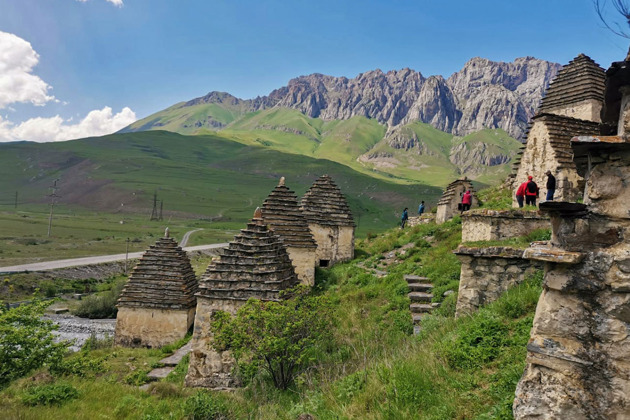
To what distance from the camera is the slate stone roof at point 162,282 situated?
17.4 m

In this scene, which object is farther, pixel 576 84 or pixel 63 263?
Answer: pixel 63 263

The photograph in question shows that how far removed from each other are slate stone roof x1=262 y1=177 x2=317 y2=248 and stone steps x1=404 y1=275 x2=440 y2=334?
709 centimetres

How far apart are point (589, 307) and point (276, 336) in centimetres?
726

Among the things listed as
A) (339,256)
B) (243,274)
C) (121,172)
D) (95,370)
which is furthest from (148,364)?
(121,172)

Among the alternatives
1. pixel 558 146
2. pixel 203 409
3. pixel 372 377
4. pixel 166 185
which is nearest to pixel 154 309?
pixel 203 409

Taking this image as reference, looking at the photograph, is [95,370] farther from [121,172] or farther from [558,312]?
[121,172]

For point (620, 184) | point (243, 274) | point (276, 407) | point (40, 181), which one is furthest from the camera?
point (40, 181)

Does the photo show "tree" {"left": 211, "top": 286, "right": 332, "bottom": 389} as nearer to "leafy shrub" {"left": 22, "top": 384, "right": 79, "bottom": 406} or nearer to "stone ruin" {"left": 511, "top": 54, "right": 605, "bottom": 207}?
"leafy shrub" {"left": 22, "top": 384, "right": 79, "bottom": 406}

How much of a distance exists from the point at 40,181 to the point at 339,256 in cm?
17846

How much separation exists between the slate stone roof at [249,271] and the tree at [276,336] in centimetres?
121

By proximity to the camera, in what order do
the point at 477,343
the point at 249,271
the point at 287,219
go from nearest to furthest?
the point at 477,343 → the point at 249,271 → the point at 287,219

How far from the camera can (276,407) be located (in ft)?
25.4

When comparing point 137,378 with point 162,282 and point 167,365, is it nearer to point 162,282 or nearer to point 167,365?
point 167,365

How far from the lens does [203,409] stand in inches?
315
